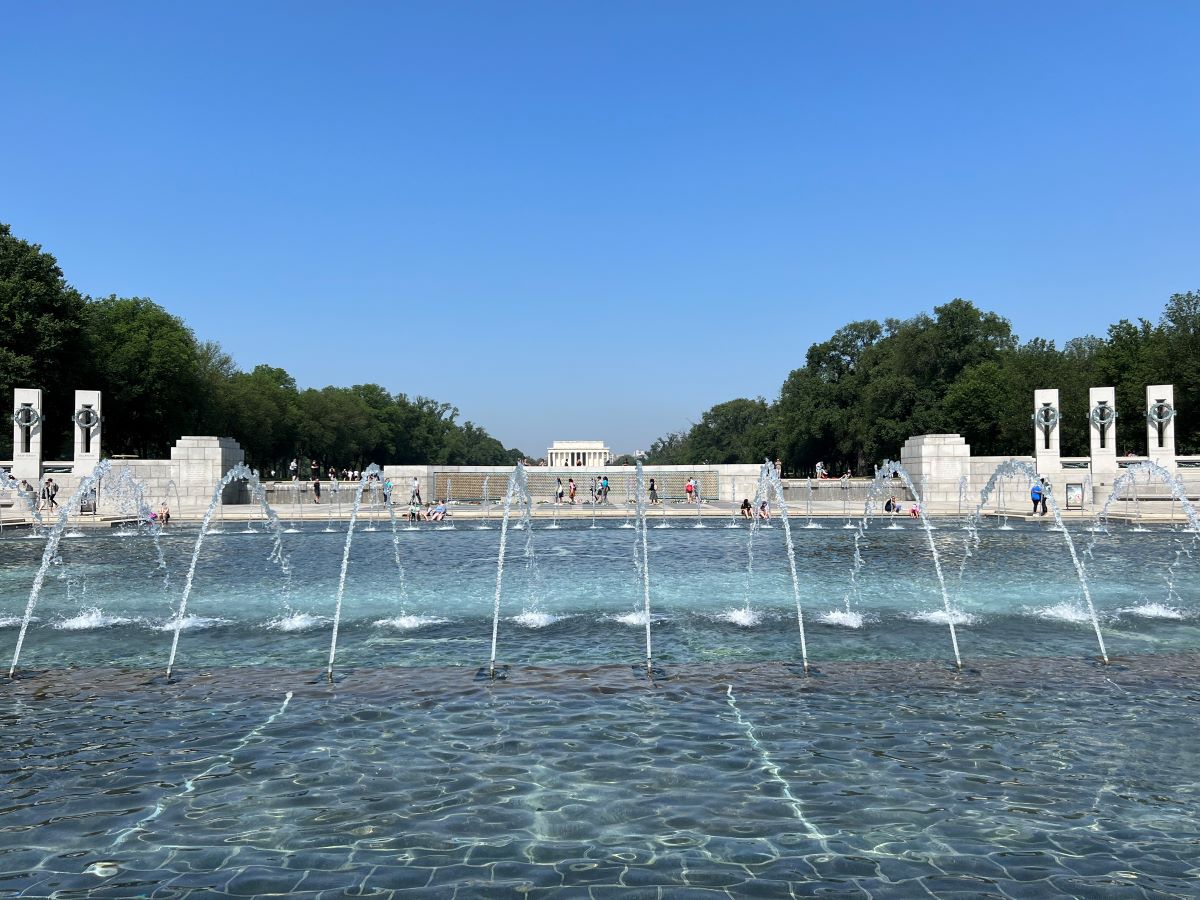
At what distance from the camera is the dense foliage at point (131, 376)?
1569 inches

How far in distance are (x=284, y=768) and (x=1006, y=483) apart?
33.6m

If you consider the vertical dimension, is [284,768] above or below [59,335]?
below

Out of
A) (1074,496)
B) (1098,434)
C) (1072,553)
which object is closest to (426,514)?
(1074,496)

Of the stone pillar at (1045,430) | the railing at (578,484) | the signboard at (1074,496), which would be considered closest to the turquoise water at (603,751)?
the signboard at (1074,496)

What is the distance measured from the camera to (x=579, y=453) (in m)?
140

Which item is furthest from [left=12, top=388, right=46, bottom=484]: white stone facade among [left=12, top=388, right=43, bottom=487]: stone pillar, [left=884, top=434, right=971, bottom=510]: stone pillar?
[left=884, top=434, right=971, bottom=510]: stone pillar

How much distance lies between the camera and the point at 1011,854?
451 centimetres

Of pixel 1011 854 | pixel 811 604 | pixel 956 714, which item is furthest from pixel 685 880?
pixel 811 604

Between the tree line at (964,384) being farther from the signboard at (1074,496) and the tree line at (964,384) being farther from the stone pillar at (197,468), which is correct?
the stone pillar at (197,468)

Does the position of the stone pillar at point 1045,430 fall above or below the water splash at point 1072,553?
above

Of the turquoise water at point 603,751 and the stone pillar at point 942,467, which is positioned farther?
the stone pillar at point 942,467

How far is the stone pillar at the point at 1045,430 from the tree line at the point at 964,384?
13.5 metres

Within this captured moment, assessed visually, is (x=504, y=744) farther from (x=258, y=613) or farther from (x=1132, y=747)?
(x=258, y=613)

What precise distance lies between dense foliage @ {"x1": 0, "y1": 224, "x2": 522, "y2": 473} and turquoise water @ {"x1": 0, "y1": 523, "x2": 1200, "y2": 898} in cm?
3288
